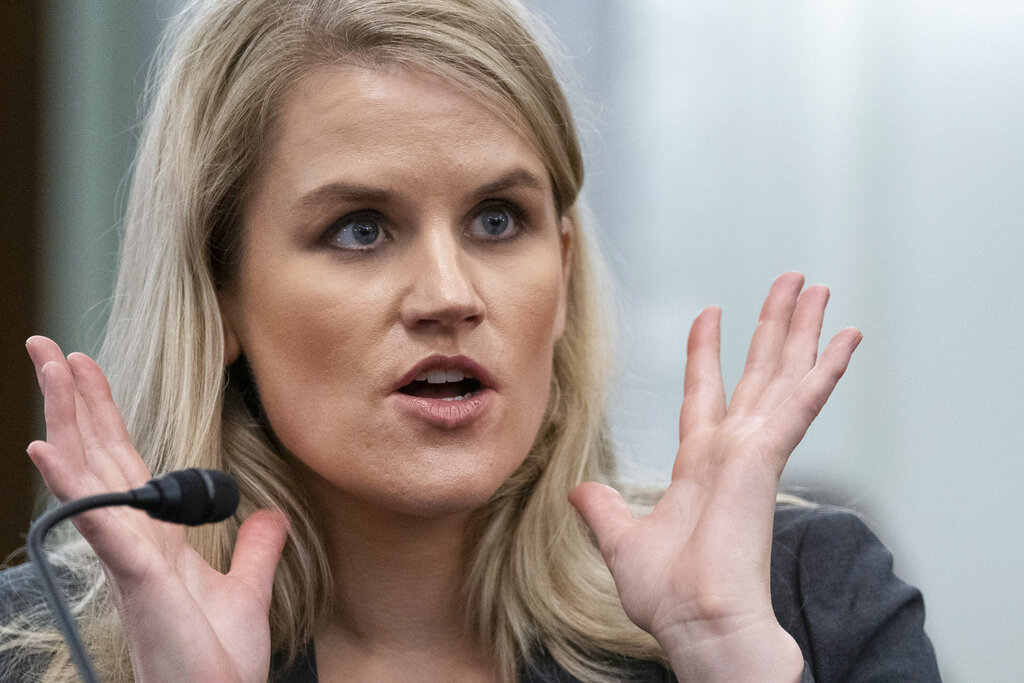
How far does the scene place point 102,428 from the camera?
1123 mm

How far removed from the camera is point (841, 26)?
279 cm

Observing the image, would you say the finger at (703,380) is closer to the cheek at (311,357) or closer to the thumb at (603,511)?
the thumb at (603,511)

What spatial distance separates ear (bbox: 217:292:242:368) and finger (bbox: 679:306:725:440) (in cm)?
54

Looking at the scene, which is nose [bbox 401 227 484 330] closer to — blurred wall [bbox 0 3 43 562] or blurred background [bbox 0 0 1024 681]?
blurred background [bbox 0 0 1024 681]

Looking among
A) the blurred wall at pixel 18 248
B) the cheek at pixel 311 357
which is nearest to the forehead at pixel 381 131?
the cheek at pixel 311 357

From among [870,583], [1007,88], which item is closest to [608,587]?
[870,583]

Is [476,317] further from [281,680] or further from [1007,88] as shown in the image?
[1007,88]

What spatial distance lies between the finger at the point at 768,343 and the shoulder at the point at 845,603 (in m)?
0.27

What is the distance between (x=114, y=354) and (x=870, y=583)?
101 cm

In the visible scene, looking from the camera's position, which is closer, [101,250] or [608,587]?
→ [608,587]

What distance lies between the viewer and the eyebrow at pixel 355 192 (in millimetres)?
1201

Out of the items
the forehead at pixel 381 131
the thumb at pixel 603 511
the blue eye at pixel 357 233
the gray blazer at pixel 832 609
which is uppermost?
the forehead at pixel 381 131

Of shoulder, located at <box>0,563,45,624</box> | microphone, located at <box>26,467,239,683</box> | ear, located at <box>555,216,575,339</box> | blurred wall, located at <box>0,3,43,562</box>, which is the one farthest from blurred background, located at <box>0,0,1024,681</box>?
microphone, located at <box>26,467,239,683</box>

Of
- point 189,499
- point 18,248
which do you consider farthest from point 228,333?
point 18,248
